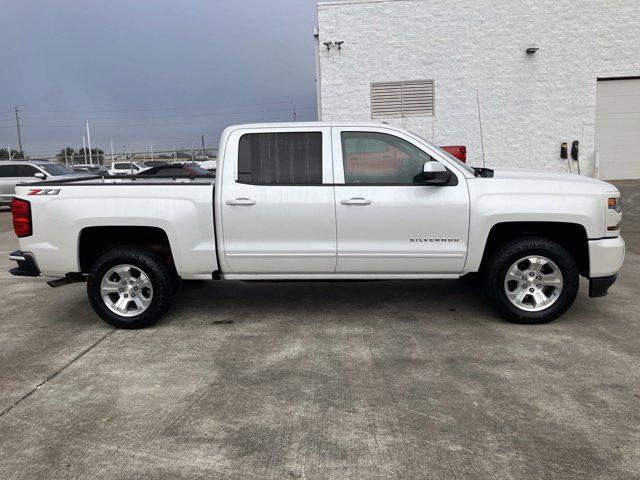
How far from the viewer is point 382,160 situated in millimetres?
4953

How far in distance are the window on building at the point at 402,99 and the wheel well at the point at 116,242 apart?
13500mm

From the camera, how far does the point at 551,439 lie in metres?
3.09

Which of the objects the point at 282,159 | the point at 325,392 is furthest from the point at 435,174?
the point at 325,392

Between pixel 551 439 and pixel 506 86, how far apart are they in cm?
1641

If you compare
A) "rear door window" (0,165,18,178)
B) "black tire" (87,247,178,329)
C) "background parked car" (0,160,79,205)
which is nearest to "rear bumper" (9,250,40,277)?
"black tire" (87,247,178,329)

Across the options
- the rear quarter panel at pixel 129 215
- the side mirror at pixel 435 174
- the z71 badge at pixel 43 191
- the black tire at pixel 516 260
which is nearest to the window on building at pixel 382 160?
the side mirror at pixel 435 174

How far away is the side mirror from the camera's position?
15.2ft

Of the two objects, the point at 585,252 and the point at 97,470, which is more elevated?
the point at 585,252

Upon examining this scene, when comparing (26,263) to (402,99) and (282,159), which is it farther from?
(402,99)

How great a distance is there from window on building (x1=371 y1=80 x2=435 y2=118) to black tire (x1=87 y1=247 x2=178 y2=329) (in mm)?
13803

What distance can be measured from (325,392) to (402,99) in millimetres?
15431

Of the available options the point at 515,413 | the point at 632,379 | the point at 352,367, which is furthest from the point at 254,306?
the point at 632,379

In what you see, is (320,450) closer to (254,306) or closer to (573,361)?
(573,361)

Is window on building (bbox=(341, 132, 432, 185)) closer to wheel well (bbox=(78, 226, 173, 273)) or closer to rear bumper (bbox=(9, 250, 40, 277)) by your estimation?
wheel well (bbox=(78, 226, 173, 273))
